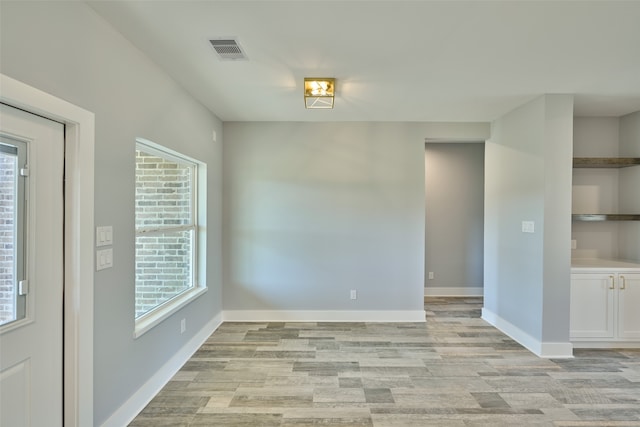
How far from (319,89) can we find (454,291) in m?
4.37

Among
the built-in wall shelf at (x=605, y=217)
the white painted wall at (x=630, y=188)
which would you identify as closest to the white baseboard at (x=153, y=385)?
the built-in wall shelf at (x=605, y=217)

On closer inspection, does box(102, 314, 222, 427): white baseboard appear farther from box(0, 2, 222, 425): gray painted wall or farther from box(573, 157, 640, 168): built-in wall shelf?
box(573, 157, 640, 168): built-in wall shelf

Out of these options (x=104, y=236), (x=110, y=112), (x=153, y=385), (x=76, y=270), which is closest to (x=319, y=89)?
(x=110, y=112)

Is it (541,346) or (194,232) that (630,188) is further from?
(194,232)

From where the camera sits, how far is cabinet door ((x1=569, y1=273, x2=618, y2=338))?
3.34 m

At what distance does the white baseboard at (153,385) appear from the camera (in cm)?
212

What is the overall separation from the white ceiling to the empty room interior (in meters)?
0.02

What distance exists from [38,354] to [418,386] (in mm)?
2545

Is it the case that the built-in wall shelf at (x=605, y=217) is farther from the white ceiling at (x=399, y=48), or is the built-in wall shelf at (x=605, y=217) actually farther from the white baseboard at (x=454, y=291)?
the white baseboard at (x=454, y=291)

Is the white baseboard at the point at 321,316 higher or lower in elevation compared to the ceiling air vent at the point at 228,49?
lower

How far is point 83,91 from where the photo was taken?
1.79m

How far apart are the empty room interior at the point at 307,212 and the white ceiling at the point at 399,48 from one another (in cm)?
2

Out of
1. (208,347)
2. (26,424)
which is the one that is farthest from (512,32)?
(208,347)

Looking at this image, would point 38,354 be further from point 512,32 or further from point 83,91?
point 512,32
